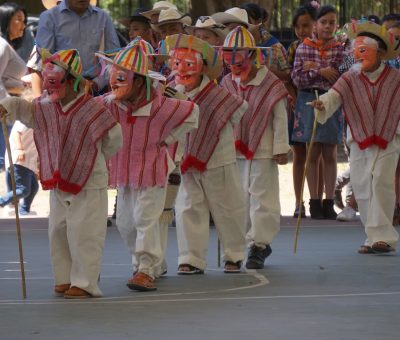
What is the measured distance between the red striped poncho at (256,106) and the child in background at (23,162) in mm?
4245

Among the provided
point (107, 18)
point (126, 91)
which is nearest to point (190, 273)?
point (126, 91)

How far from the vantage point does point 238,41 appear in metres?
12.2

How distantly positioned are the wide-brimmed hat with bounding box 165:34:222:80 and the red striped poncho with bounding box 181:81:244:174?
0.15 m

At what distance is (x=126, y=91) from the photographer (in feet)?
35.3

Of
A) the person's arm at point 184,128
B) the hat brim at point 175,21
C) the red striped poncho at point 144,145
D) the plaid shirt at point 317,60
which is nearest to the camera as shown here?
the red striped poncho at point 144,145

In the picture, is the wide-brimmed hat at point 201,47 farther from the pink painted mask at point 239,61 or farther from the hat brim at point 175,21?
the hat brim at point 175,21

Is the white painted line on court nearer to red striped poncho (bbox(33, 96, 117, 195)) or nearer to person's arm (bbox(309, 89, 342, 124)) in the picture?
red striped poncho (bbox(33, 96, 117, 195))

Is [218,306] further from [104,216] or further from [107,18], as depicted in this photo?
[107,18]

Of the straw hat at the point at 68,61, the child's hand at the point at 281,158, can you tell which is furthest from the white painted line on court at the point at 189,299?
the child's hand at the point at 281,158

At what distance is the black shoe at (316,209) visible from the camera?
16.2 metres

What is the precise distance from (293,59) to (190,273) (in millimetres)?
5232

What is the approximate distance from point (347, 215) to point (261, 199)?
385 centimetres

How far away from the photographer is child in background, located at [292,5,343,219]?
1603 cm

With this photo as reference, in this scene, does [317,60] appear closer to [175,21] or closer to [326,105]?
[175,21]
